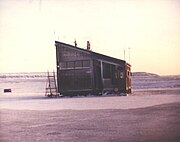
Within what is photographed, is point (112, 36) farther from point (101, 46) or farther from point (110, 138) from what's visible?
point (110, 138)

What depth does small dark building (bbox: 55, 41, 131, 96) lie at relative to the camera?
7004 millimetres

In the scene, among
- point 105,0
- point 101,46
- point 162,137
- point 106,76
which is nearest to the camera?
Result: point 162,137

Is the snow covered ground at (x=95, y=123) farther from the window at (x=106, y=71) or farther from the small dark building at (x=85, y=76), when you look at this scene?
the window at (x=106, y=71)

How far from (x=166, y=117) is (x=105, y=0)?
1431 mm

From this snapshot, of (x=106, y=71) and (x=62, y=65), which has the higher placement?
(x=62, y=65)

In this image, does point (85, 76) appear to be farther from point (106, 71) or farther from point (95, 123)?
point (95, 123)

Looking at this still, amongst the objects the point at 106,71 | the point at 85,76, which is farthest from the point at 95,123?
the point at 106,71

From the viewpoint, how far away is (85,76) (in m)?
7.13

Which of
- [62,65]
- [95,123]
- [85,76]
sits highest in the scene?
[62,65]

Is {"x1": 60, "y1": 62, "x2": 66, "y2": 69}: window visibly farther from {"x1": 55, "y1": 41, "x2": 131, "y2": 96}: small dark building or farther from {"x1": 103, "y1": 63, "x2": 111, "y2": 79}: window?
{"x1": 103, "y1": 63, "x2": 111, "y2": 79}: window

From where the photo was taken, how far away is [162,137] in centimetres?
A: 345

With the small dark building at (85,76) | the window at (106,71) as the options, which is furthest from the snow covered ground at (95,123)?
the window at (106,71)

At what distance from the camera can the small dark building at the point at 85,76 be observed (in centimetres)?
700

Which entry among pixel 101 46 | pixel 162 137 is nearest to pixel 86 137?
pixel 162 137
